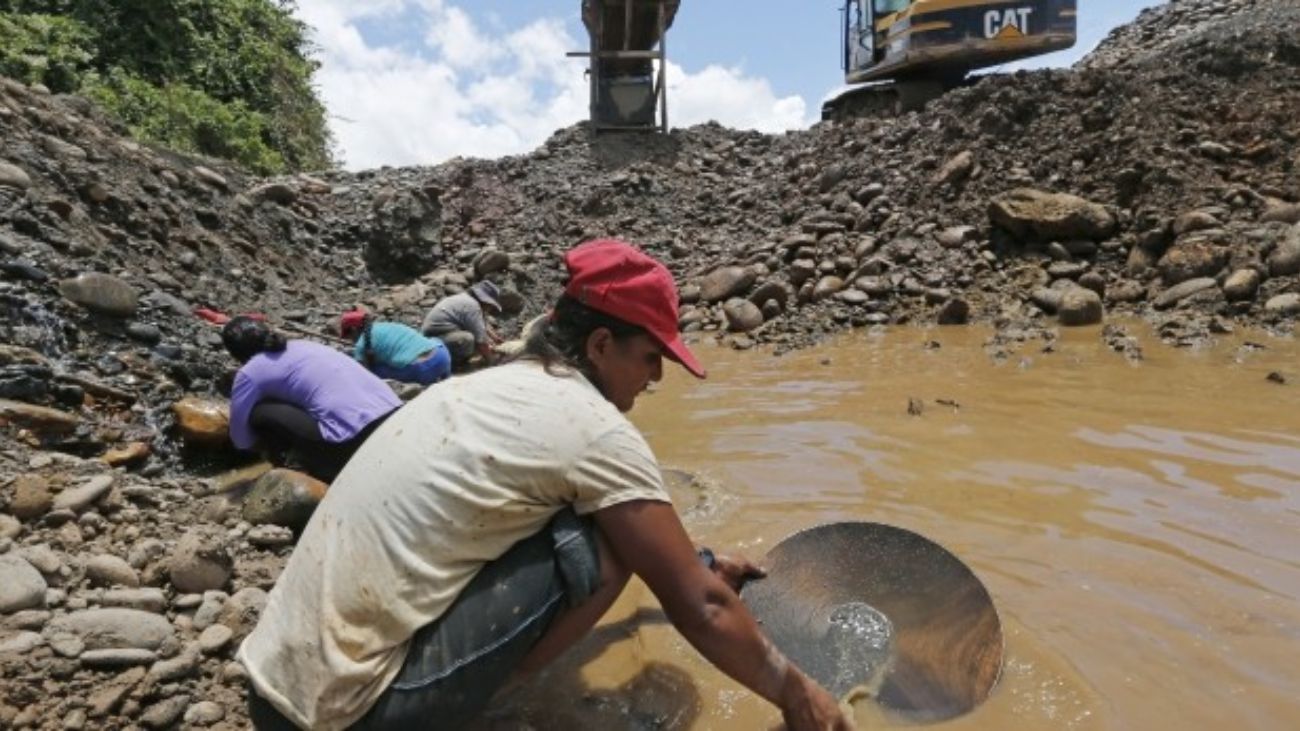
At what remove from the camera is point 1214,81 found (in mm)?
8711

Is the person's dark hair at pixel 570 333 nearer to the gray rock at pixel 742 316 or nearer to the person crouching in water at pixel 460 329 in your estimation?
the person crouching in water at pixel 460 329

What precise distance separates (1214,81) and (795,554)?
8664mm

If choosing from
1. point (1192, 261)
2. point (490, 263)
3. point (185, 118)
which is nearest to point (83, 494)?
point (490, 263)

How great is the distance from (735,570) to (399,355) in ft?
11.8

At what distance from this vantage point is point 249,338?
413 centimetres

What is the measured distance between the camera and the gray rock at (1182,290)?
6719mm

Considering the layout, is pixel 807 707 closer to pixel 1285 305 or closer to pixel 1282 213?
pixel 1285 305

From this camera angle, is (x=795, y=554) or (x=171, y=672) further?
(x=795, y=554)

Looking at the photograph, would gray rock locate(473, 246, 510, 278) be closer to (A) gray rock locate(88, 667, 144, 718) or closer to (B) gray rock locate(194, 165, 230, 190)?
A: (B) gray rock locate(194, 165, 230, 190)

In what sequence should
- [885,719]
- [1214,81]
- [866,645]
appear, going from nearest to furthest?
[885,719], [866,645], [1214,81]

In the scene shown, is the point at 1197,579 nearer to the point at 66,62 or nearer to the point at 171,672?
the point at 171,672

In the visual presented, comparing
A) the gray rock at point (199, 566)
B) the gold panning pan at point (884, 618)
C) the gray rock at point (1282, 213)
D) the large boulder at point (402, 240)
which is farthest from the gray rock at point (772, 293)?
the gray rock at point (199, 566)

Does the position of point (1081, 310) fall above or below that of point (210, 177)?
below

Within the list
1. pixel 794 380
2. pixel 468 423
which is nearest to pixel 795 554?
pixel 468 423
